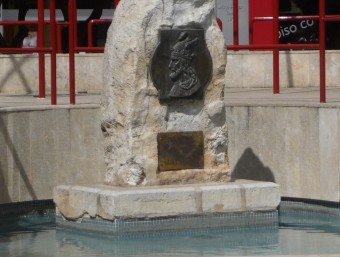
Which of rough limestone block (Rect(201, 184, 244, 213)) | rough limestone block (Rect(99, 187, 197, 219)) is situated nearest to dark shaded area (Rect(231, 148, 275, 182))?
rough limestone block (Rect(201, 184, 244, 213))

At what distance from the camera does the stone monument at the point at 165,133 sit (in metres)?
12.1

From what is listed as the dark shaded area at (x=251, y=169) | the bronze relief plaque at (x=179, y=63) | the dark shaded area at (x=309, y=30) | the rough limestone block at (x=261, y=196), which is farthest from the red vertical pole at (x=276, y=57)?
the dark shaded area at (x=309, y=30)

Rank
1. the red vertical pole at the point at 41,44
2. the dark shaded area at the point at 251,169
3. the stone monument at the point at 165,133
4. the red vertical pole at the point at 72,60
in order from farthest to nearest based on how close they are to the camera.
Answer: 1. the red vertical pole at the point at 41,44
2. the red vertical pole at the point at 72,60
3. the dark shaded area at the point at 251,169
4. the stone monument at the point at 165,133

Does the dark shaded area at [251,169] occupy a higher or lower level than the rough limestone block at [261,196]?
higher

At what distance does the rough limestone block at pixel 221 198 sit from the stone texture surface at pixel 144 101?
331 mm

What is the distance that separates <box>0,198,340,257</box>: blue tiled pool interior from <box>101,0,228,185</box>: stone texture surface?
598 millimetres

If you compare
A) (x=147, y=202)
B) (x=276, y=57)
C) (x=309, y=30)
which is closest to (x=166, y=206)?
(x=147, y=202)

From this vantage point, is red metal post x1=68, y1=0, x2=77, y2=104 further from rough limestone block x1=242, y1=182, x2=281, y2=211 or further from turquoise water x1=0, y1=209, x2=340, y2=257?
rough limestone block x1=242, y1=182, x2=281, y2=211

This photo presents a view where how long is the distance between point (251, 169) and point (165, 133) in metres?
1.78

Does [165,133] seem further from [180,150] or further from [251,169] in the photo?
[251,169]

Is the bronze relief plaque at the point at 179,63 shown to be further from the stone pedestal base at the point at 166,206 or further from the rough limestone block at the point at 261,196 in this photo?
the rough limestone block at the point at 261,196

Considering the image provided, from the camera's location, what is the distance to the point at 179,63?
40.6ft

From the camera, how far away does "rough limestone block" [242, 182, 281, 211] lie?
1239cm

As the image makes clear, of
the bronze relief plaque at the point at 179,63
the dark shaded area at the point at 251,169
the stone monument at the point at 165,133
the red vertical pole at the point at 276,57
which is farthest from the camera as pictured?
the red vertical pole at the point at 276,57
